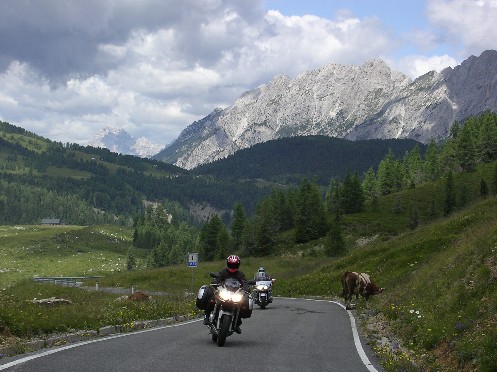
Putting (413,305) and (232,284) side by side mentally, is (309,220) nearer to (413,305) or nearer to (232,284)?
(413,305)

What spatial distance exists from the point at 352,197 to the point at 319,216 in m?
17.7

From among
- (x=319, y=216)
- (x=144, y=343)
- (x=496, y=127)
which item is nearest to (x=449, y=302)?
(x=144, y=343)

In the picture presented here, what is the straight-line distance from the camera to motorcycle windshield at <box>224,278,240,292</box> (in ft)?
48.1

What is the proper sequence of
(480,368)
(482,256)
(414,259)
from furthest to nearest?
(414,259)
(482,256)
(480,368)

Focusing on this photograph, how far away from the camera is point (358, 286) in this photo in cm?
3123

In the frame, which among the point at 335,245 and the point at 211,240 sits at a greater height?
the point at 335,245

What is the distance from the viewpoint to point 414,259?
4688cm

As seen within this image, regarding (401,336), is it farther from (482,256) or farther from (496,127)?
(496,127)

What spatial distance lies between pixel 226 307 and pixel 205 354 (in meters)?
1.98

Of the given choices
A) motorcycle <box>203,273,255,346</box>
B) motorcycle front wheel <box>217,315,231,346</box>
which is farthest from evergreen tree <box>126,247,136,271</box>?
motorcycle front wheel <box>217,315,231,346</box>

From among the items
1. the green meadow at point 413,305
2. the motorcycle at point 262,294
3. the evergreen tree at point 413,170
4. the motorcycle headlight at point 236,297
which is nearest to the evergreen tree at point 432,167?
the evergreen tree at point 413,170

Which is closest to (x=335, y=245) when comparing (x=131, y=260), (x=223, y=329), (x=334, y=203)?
(x=334, y=203)

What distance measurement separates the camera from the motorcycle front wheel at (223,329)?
1420 cm

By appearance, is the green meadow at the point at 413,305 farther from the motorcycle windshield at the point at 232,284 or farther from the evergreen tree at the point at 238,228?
the evergreen tree at the point at 238,228
